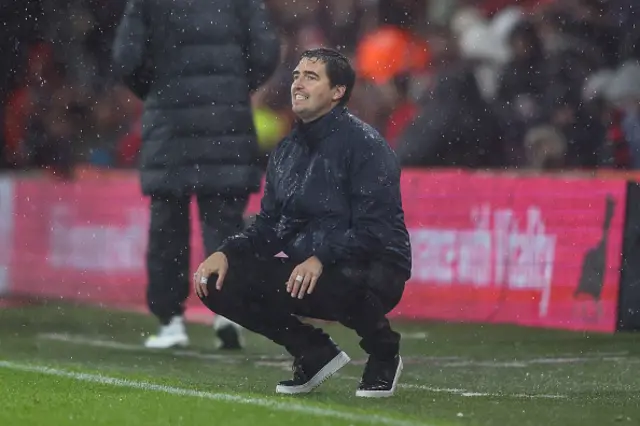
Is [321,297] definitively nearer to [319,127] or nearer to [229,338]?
[319,127]

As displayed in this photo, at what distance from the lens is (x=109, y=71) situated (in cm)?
1662

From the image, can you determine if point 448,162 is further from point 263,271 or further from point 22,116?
point 263,271

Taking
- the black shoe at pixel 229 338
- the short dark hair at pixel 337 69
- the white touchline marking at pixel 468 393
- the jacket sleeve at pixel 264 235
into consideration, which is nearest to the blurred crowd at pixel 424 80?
the black shoe at pixel 229 338

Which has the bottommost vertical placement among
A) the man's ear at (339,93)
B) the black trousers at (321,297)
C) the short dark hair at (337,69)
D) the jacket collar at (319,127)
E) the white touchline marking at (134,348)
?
the white touchline marking at (134,348)

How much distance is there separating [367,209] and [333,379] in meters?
1.60

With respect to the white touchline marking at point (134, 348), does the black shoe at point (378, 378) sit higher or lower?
higher

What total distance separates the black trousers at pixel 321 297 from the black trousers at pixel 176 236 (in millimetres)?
2830

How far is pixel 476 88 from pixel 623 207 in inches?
102

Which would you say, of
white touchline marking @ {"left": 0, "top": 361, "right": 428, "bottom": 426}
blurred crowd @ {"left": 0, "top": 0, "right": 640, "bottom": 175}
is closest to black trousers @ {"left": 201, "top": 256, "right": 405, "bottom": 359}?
white touchline marking @ {"left": 0, "top": 361, "right": 428, "bottom": 426}

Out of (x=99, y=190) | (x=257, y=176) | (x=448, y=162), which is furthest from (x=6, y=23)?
(x=257, y=176)

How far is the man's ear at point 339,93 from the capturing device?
7301mm

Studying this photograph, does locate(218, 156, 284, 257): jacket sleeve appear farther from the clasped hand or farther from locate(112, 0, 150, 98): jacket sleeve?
locate(112, 0, 150, 98): jacket sleeve

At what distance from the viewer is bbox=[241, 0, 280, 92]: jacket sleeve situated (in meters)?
10.0

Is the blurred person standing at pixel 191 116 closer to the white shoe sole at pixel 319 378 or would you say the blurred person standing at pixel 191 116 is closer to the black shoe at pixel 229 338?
the black shoe at pixel 229 338
